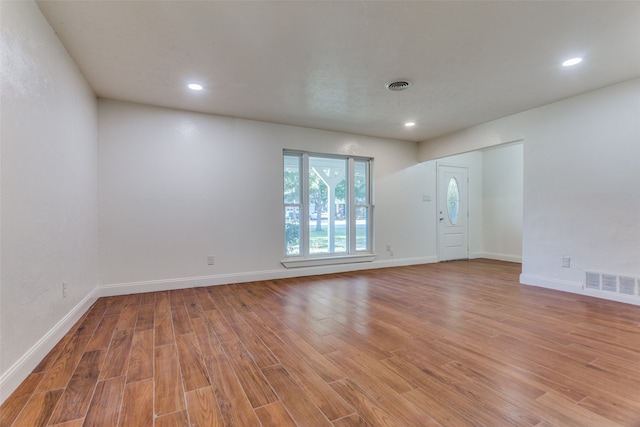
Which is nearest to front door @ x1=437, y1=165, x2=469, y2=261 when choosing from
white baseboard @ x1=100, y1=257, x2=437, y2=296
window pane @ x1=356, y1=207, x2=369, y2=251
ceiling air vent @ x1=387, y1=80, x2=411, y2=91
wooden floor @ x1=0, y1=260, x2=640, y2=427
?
white baseboard @ x1=100, y1=257, x2=437, y2=296

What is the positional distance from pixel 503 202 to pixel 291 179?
487cm

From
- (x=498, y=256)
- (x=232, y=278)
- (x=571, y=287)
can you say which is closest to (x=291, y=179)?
(x=232, y=278)

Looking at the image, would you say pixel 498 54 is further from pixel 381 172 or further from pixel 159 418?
pixel 159 418

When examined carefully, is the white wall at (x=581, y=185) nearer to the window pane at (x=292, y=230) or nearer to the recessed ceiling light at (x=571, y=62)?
the recessed ceiling light at (x=571, y=62)

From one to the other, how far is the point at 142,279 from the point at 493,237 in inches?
274

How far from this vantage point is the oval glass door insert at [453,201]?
6.66 metres

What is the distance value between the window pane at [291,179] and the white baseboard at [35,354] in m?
2.98

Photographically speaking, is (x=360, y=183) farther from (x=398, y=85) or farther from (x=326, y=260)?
(x=398, y=85)

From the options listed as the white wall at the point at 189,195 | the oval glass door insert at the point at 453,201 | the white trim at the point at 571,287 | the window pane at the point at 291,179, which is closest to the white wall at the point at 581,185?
the white trim at the point at 571,287

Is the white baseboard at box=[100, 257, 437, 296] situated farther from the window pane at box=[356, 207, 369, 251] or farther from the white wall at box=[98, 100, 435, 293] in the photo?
the window pane at box=[356, 207, 369, 251]

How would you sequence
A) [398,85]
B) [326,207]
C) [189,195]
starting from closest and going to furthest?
[398,85], [189,195], [326,207]

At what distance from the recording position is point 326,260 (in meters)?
5.19

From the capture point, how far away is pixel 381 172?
577cm

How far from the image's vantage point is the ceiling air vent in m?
3.30
